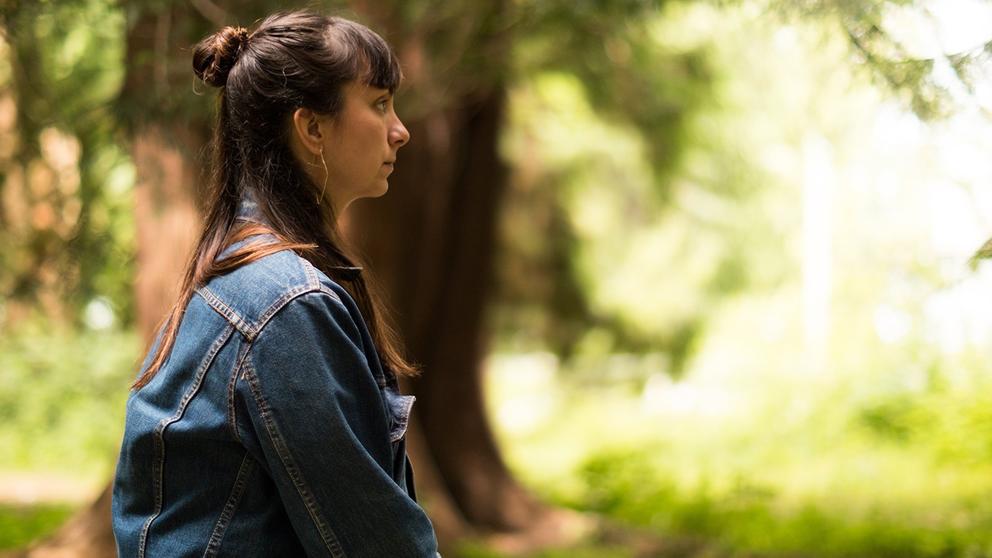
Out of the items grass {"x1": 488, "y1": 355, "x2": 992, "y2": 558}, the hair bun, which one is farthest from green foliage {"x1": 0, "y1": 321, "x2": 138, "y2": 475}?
the hair bun

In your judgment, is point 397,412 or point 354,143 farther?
point 354,143

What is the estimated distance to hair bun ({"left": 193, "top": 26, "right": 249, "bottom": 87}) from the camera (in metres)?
2.13

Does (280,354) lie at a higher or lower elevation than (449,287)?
lower

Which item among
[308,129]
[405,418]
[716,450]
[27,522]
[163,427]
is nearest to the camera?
[163,427]

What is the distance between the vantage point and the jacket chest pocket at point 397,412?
193 cm

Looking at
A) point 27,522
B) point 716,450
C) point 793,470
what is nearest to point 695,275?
point 716,450

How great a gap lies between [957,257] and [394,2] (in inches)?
154

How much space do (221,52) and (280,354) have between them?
673mm

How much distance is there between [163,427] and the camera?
1.86m

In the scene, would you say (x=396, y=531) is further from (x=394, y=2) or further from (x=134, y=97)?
(x=394, y=2)

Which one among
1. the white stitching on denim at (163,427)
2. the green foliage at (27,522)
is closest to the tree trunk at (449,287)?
the green foliage at (27,522)

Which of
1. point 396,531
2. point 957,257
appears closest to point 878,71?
point 957,257

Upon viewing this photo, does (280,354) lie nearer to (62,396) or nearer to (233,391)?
(233,391)

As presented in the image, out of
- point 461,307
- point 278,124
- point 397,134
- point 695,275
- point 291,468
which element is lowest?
point 291,468
